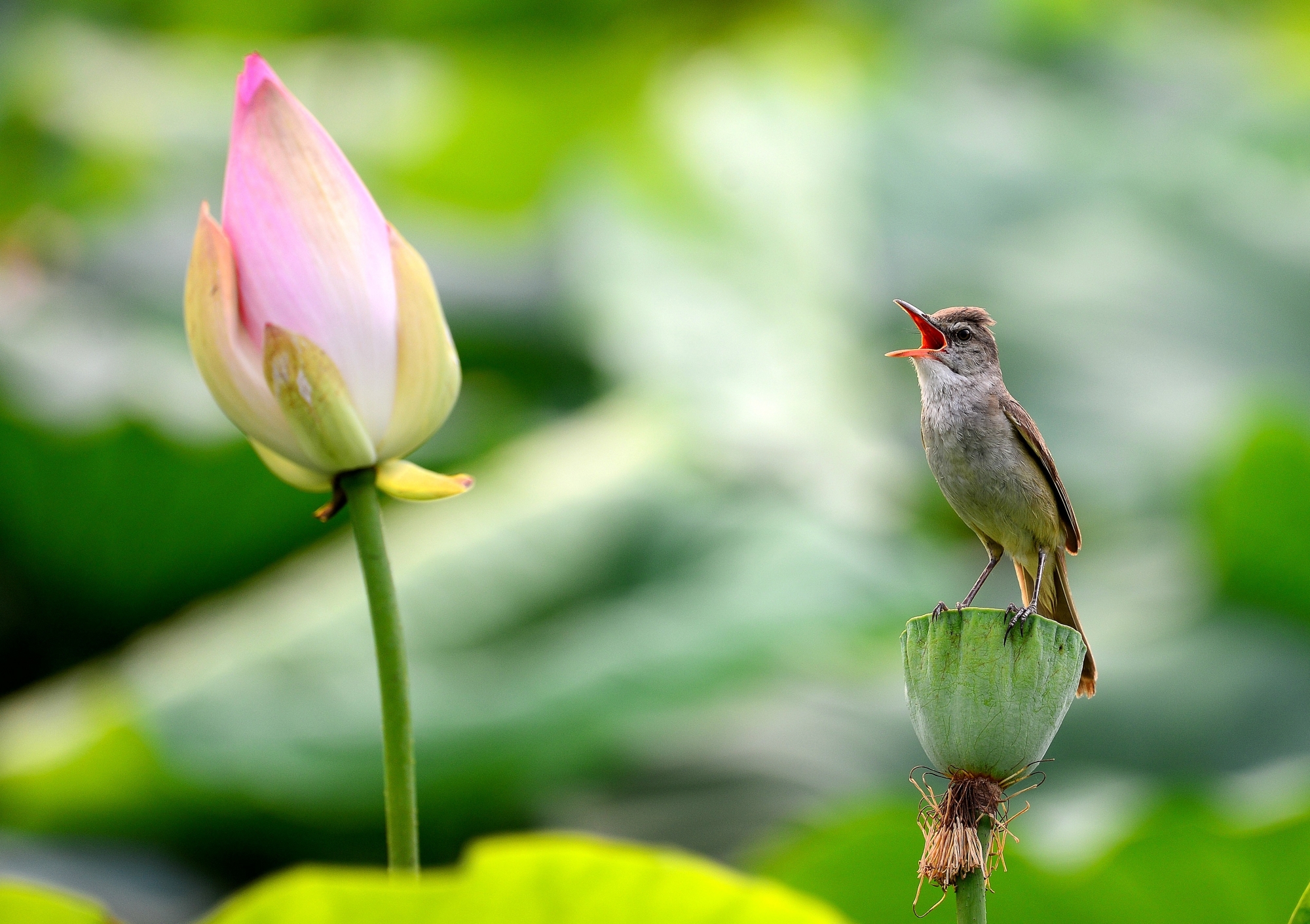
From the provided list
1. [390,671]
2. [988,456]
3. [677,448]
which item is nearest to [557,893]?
[390,671]

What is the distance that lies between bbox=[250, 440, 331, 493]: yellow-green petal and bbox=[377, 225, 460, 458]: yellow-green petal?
0.9 inches

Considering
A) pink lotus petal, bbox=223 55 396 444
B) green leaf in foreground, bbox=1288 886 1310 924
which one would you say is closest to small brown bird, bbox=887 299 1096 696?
green leaf in foreground, bbox=1288 886 1310 924

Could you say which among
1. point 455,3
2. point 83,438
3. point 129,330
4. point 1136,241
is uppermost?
point 455,3

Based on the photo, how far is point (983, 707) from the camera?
418 mm

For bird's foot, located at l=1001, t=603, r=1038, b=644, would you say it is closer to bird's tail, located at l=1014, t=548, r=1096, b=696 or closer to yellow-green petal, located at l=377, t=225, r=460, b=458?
bird's tail, located at l=1014, t=548, r=1096, b=696

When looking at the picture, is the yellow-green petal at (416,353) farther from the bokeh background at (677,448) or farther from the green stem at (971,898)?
the bokeh background at (677,448)

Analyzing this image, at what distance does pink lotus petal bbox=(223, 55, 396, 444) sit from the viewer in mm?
441

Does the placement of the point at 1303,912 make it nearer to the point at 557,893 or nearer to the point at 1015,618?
the point at 1015,618

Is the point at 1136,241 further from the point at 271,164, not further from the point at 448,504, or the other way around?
the point at 271,164

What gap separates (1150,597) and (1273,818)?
1210 millimetres

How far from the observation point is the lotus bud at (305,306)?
44 cm

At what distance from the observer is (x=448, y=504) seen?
91.4 inches

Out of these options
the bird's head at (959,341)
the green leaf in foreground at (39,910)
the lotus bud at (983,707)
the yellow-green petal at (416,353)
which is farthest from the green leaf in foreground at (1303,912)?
the green leaf in foreground at (39,910)

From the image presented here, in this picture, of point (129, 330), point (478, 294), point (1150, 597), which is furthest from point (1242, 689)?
point (129, 330)
